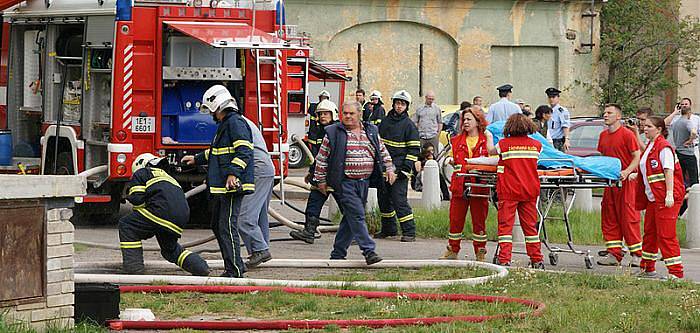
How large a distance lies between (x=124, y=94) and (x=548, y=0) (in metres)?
23.8

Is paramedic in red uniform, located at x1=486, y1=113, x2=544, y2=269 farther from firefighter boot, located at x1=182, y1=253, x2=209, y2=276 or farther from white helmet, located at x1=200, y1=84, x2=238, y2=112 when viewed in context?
firefighter boot, located at x1=182, y1=253, x2=209, y2=276

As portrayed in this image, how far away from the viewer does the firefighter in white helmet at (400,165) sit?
16.0 metres

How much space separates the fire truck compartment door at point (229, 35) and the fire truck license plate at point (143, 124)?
113cm

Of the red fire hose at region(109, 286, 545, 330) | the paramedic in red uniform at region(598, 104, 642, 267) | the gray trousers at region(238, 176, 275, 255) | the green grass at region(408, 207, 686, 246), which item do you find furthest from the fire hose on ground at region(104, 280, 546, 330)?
the green grass at region(408, 207, 686, 246)

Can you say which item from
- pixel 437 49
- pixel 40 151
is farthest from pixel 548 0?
pixel 40 151

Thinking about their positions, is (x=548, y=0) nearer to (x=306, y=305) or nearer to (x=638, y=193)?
(x=638, y=193)

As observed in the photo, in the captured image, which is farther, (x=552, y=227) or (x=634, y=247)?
(x=552, y=227)

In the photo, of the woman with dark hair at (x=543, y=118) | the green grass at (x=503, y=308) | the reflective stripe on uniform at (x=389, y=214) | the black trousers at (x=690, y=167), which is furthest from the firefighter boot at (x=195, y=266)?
the black trousers at (x=690, y=167)

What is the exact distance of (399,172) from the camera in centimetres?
1603

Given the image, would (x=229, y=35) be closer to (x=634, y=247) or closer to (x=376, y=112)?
(x=634, y=247)

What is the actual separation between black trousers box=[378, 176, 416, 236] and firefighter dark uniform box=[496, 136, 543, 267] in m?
2.98

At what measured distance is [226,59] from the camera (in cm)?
1636

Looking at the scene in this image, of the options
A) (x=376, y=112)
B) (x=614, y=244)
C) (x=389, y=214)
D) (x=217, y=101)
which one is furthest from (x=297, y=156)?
(x=217, y=101)

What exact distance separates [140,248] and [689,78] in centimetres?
3301
